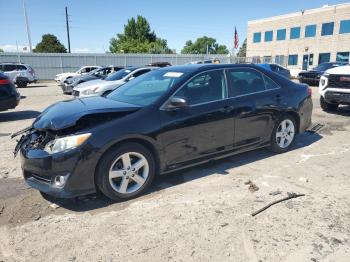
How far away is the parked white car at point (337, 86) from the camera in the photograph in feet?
28.6

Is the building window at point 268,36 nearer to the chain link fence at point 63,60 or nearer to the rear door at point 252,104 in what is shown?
the chain link fence at point 63,60

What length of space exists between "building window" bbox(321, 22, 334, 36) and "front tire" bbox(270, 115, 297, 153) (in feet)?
147

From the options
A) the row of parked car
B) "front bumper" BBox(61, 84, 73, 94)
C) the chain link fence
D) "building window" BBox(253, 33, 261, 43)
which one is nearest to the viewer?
the row of parked car

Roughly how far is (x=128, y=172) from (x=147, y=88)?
1432 millimetres

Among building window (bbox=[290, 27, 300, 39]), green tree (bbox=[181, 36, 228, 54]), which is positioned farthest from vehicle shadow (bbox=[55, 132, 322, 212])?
green tree (bbox=[181, 36, 228, 54])

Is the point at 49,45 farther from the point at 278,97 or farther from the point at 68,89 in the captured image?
the point at 278,97

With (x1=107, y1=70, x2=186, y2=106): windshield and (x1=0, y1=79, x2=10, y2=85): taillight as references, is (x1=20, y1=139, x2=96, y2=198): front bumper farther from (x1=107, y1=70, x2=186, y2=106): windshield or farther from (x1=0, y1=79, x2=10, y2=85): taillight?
(x1=0, y1=79, x2=10, y2=85): taillight

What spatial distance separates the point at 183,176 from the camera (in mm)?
4812

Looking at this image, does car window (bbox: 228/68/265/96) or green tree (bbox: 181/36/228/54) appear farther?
green tree (bbox: 181/36/228/54)

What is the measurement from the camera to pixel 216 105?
4.71 m

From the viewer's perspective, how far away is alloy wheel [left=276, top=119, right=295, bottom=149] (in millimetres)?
5698

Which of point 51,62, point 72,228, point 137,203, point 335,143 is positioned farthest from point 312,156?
point 51,62

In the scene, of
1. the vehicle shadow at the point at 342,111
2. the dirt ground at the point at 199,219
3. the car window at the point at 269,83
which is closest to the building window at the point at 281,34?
the vehicle shadow at the point at 342,111

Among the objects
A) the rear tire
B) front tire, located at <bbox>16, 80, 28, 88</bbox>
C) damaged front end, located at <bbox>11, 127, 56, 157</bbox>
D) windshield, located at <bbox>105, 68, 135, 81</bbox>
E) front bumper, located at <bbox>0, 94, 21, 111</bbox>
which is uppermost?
windshield, located at <bbox>105, 68, 135, 81</bbox>
